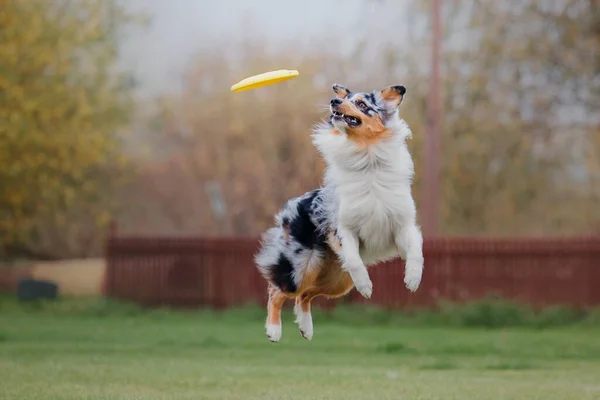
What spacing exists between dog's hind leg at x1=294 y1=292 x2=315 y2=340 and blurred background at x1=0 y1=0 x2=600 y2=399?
2503 millimetres

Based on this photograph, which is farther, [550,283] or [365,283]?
[550,283]

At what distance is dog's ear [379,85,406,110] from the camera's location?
784cm

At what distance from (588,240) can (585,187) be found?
45.0ft

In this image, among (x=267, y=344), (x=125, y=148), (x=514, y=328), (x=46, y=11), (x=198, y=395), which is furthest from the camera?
(x=125, y=148)

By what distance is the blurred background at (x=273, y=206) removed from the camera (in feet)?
49.4

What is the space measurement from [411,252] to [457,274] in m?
14.6

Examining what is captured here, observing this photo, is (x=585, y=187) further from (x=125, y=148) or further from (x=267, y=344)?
(x=267, y=344)

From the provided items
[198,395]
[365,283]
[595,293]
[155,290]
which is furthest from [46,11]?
[365,283]

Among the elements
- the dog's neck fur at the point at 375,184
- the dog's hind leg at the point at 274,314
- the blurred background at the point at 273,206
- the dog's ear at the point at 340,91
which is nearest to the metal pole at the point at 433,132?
the blurred background at the point at 273,206

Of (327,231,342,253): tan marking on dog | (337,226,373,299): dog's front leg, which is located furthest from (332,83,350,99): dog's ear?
(327,231,342,253): tan marking on dog

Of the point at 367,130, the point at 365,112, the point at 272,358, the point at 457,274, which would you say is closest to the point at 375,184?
the point at 367,130

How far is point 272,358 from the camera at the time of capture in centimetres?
1561

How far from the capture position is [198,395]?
36.1 ft

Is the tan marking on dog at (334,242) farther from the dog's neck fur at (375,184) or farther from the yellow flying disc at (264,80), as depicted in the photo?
the yellow flying disc at (264,80)
